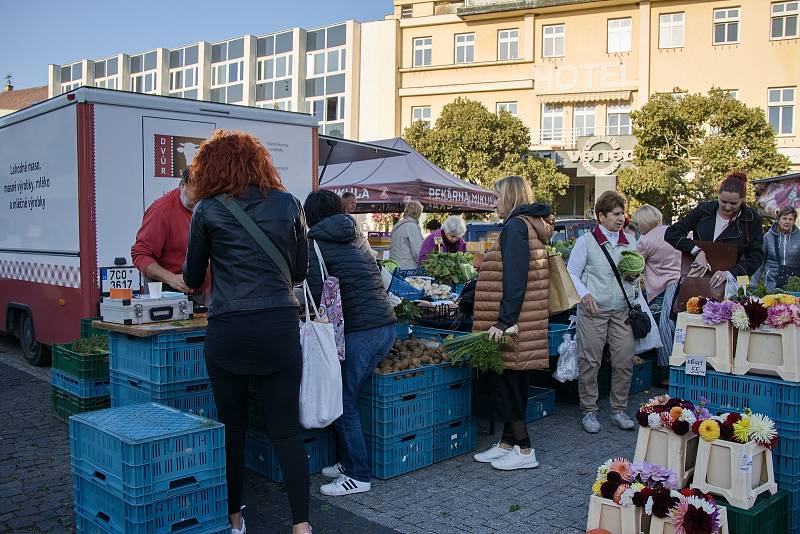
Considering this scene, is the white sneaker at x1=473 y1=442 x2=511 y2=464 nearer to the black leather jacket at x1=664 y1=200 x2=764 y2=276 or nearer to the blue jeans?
the blue jeans

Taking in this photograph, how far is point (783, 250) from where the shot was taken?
8.65m

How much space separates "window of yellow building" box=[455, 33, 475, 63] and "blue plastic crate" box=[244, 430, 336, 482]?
113 feet

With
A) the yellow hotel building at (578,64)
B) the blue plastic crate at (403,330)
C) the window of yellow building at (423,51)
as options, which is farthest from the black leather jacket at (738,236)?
the window of yellow building at (423,51)

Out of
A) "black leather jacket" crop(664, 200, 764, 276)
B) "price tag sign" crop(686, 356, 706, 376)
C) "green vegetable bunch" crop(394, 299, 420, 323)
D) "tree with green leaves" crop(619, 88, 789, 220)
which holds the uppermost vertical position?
"tree with green leaves" crop(619, 88, 789, 220)

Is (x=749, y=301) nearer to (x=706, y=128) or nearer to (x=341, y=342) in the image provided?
(x=341, y=342)

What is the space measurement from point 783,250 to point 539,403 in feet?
14.0

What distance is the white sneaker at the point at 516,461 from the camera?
5.04m

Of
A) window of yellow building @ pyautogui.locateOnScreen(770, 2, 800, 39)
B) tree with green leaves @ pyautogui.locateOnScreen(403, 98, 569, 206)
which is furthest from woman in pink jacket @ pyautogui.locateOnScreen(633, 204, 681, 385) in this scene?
window of yellow building @ pyautogui.locateOnScreen(770, 2, 800, 39)

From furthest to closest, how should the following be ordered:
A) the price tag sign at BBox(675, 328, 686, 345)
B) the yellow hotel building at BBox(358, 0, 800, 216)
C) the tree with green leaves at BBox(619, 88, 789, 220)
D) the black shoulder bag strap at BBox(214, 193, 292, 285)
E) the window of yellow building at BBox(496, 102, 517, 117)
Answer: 1. the window of yellow building at BBox(496, 102, 517, 117)
2. the yellow hotel building at BBox(358, 0, 800, 216)
3. the tree with green leaves at BBox(619, 88, 789, 220)
4. the price tag sign at BBox(675, 328, 686, 345)
5. the black shoulder bag strap at BBox(214, 193, 292, 285)

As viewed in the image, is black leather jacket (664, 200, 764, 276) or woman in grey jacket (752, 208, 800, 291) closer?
black leather jacket (664, 200, 764, 276)

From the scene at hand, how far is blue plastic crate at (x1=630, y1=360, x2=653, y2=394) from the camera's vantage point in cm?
738

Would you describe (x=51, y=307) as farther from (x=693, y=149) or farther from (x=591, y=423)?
(x=693, y=149)

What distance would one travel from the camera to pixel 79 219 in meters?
6.90

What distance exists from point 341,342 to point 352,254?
0.57 m
